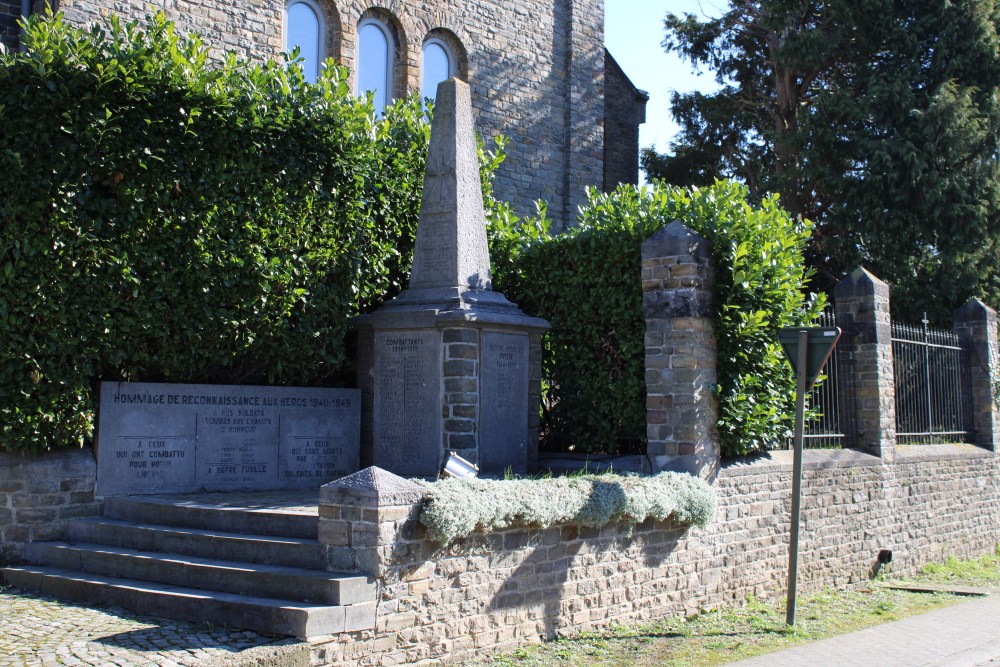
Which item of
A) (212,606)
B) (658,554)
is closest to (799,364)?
(658,554)

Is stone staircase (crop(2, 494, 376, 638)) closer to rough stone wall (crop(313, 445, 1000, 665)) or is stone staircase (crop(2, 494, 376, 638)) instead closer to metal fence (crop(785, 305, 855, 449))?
rough stone wall (crop(313, 445, 1000, 665))

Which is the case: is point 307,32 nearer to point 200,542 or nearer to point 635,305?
point 635,305

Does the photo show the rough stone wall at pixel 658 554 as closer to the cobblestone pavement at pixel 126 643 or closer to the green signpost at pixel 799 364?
the cobblestone pavement at pixel 126 643

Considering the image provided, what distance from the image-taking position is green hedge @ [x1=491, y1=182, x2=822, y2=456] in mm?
9922

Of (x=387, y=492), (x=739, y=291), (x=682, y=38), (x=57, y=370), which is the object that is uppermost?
(x=682, y=38)

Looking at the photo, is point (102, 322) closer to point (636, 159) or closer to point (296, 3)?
point (296, 3)

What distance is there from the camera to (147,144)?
354 inches

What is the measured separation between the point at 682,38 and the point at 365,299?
14365mm

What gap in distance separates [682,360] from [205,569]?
4906mm

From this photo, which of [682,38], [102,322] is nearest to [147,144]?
[102,322]

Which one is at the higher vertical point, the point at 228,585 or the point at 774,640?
the point at 228,585

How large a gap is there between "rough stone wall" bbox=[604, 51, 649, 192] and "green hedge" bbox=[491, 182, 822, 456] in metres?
9.05

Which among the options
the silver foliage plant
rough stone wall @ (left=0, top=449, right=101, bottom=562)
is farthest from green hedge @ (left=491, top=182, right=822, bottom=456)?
rough stone wall @ (left=0, top=449, right=101, bottom=562)

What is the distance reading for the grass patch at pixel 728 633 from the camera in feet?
24.2
